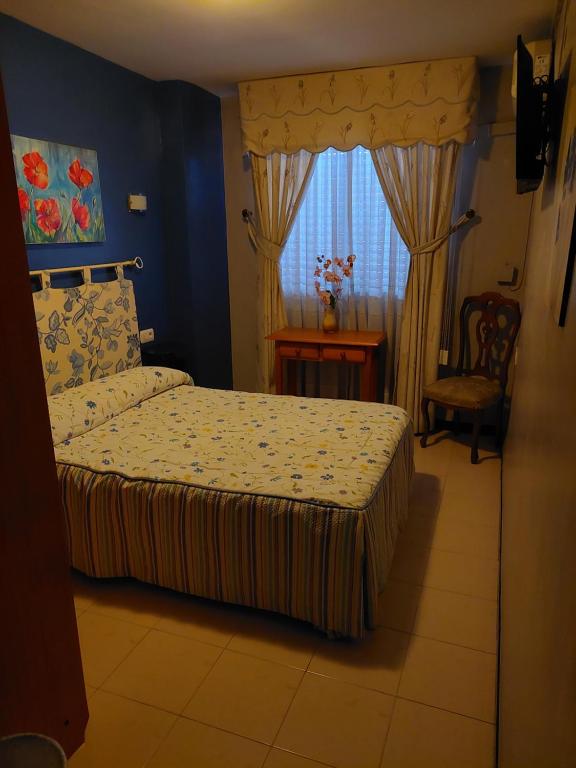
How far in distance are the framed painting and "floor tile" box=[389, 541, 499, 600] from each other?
8.17 ft

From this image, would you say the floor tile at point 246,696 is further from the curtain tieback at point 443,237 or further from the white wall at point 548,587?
the curtain tieback at point 443,237

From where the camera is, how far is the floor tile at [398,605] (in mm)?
2117

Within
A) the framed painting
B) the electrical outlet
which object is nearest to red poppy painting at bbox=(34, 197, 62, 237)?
the framed painting

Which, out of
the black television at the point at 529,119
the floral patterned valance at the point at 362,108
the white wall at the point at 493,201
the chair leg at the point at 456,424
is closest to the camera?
the black television at the point at 529,119

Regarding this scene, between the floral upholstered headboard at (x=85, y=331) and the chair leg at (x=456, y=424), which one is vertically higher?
the floral upholstered headboard at (x=85, y=331)

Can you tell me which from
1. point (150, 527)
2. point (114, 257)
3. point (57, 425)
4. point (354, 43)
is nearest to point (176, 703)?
point (150, 527)

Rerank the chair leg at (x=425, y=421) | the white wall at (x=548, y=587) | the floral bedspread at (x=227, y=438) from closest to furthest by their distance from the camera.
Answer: the white wall at (x=548, y=587) → the floral bedspread at (x=227, y=438) → the chair leg at (x=425, y=421)

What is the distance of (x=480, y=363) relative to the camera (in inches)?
150

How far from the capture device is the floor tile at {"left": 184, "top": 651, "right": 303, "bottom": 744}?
5.53 ft

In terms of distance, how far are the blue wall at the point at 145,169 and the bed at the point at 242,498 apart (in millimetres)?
891

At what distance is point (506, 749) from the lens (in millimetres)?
1362

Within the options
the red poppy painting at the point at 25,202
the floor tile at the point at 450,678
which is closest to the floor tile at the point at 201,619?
the floor tile at the point at 450,678

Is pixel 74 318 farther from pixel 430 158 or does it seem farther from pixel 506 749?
pixel 506 749

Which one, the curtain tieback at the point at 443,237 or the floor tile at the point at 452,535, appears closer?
the floor tile at the point at 452,535
